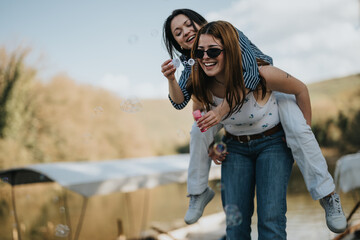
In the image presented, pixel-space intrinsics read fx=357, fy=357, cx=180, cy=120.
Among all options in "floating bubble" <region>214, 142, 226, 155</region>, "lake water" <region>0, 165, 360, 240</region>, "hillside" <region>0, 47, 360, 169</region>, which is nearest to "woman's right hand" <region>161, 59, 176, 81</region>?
"floating bubble" <region>214, 142, 226, 155</region>

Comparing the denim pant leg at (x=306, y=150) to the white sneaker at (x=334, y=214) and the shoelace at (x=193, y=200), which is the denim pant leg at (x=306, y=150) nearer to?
the white sneaker at (x=334, y=214)

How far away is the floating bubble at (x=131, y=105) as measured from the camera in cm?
264

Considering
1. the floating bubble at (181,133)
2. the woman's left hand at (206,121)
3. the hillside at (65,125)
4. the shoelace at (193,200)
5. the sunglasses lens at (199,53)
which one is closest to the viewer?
the woman's left hand at (206,121)

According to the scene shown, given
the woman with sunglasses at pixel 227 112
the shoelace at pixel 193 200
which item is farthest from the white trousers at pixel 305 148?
the shoelace at pixel 193 200

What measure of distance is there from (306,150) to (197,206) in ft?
2.06

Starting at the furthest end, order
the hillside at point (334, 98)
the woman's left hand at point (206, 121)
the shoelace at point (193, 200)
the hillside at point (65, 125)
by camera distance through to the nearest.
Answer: the hillside at point (334, 98), the hillside at point (65, 125), the shoelace at point (193, 200), the woman's left hand at point (206, 121)

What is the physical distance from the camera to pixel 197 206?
6.21 feet

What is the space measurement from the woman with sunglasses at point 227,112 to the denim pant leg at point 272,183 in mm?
64

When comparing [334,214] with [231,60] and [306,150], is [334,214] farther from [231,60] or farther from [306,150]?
[231,60]

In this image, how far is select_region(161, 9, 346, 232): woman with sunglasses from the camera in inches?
61.1

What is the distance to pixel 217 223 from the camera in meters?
8.36

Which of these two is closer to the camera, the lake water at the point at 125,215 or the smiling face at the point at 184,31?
the smiling face at the point at 184,31

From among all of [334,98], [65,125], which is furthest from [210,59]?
[334,98]

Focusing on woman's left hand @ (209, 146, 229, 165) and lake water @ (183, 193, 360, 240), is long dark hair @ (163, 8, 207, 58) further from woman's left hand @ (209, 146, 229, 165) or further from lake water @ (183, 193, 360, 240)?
lake water @ (183, 193, 360, 240)
